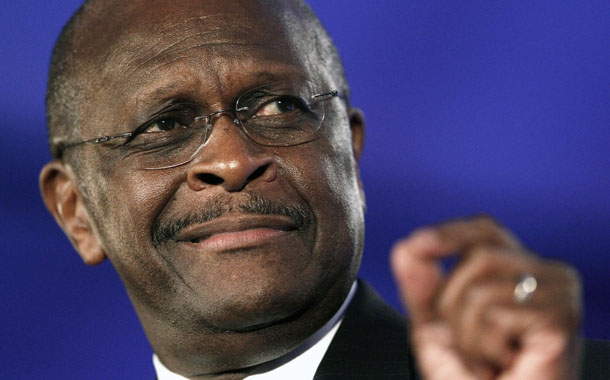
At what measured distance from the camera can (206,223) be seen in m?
1.97

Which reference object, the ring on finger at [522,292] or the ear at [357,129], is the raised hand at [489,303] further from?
the ear at [357,129]

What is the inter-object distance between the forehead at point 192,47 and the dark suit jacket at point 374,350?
22.1 inches

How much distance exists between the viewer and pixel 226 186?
6.35ft

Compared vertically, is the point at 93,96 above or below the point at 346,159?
above

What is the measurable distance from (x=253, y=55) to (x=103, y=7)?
44 cm

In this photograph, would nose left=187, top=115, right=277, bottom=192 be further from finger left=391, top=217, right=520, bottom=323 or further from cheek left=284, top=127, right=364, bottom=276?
finger left=391, top=217, right=520, bottom=323

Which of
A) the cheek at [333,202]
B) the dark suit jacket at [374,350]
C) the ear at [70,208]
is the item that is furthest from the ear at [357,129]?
the ear at [70,208]

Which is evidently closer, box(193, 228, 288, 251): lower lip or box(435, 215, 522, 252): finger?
box(435, 215, 522, 252): finger

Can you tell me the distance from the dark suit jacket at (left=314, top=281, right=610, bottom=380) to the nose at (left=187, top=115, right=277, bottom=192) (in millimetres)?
384

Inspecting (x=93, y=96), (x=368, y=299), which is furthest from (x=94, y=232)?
→ (x=368, y=299)

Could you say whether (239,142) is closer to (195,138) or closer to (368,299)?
(195,138)

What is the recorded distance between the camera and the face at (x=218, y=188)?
196cm

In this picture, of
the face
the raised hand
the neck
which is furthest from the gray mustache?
the raised hand

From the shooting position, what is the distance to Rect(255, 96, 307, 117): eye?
211 cm
